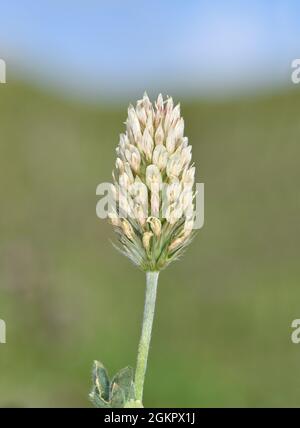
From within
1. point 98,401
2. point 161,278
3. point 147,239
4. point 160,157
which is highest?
point 161,278

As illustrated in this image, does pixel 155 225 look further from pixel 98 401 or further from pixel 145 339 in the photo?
pixel 98 401

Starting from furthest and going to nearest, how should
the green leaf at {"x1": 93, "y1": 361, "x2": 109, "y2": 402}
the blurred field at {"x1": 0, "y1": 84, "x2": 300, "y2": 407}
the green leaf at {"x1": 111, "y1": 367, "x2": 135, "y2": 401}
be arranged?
the blurred field at {"x1": 0, "y1": 84, "x2": 300, "y2": 407}, the green leaf at {"x1": 93, "y1": 361, "x2": 109, "y2": 402}, the green leaf at {"x1": 111, "y1": 367, "x2": 135, "y2": 401}

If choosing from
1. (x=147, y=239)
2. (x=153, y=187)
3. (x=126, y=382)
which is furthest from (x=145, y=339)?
(x=153, y=187)

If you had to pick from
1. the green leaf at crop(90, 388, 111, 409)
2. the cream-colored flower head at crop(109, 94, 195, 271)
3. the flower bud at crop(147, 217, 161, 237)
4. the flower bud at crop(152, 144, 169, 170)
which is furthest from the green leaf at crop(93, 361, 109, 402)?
the flower bud at crop(152, 144, 169, 170)

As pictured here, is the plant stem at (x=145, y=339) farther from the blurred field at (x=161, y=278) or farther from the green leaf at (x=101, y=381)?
the blurred field at (x=161, y=278)

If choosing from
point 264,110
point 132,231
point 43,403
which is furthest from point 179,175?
point 264,110

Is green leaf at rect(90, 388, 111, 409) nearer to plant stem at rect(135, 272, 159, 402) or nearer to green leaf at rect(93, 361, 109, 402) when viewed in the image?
green leaf at rect(93, 361, 109, 402)
